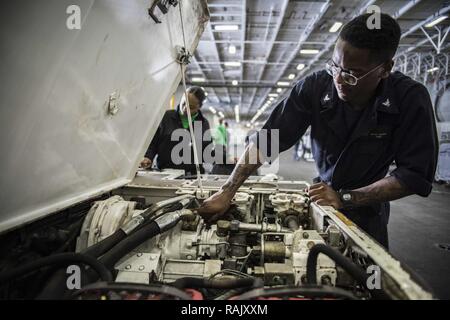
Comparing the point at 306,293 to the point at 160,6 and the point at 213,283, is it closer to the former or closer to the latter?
the point at 213,283

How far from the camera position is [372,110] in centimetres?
145

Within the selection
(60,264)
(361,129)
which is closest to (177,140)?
(361,129)

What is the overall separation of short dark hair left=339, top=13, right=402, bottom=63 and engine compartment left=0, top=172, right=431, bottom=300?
0.83 m

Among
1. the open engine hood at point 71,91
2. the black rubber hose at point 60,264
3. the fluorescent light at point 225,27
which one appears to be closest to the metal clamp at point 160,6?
the open engine hood at point 71,91

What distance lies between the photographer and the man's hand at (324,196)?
Result: 136 centimetres

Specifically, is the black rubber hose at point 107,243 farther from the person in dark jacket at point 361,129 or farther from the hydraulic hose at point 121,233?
the person in dark jacket at point 361,129

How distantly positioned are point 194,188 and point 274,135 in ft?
2.15

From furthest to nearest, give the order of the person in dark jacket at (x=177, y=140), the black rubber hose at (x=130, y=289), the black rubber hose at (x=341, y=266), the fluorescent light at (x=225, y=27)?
the fluorescent light at (x=225, y=27) → the person in dark jacket at (x=177, y=140) → the black rubber hose at (x=341, y=266) → the black rubber hose at (x=130, y=289)

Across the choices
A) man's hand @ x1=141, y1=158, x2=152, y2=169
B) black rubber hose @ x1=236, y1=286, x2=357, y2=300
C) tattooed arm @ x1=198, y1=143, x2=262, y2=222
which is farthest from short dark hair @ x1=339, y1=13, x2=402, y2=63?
man's hand @ x1=141, y1=158, x2=152, y2=169

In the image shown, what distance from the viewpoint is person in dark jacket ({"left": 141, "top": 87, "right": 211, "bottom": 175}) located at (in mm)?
2973

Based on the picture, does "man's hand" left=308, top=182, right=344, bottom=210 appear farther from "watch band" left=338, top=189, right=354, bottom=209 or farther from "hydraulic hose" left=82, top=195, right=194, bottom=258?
"hydraulic hose" left=82, top=195, right=194, bottom=258

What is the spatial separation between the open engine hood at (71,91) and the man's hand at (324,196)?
117cm

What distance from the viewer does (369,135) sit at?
1.47 m

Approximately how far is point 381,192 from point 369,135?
1.13 feet
